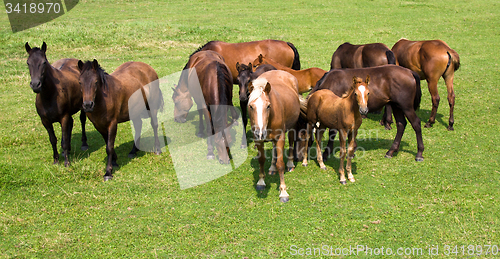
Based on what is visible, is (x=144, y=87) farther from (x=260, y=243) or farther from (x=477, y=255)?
(x=477, y=255)

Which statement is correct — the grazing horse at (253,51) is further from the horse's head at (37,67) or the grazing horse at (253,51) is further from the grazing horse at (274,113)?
the horse's head at (37,67)

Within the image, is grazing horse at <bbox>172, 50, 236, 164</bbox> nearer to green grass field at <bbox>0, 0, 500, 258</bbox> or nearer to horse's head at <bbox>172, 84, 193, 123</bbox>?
horse's head at <bbox>172, 84, 193, 123</bbox>

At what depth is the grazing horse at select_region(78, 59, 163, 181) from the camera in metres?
7.25

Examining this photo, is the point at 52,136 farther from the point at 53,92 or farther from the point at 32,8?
the point at 32,8

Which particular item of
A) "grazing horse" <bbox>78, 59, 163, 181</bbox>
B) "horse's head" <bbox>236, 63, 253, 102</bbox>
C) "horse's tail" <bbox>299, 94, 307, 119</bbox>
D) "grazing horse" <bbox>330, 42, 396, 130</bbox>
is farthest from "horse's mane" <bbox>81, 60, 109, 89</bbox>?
"grazing horse" <bbox>330, 42, 396, 130</bbox>

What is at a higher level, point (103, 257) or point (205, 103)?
point (205, 103)

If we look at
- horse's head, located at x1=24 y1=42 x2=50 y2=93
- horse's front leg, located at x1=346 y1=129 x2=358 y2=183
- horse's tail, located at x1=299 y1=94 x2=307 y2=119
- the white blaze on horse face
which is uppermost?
horse's head, located at x1=24 y1=42 x2=50 y2=93

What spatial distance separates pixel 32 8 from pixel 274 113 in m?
30.1

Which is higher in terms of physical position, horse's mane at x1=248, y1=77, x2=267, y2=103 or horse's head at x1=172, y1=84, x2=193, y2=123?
horse's mane at x1=248, y1=77, x2=267, y2=103

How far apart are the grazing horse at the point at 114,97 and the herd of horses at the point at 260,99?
2 centimetres

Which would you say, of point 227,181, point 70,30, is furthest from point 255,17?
point 227,181

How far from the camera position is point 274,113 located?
664cm

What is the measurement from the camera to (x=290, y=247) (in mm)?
5645

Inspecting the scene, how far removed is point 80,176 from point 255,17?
77.2 feet
